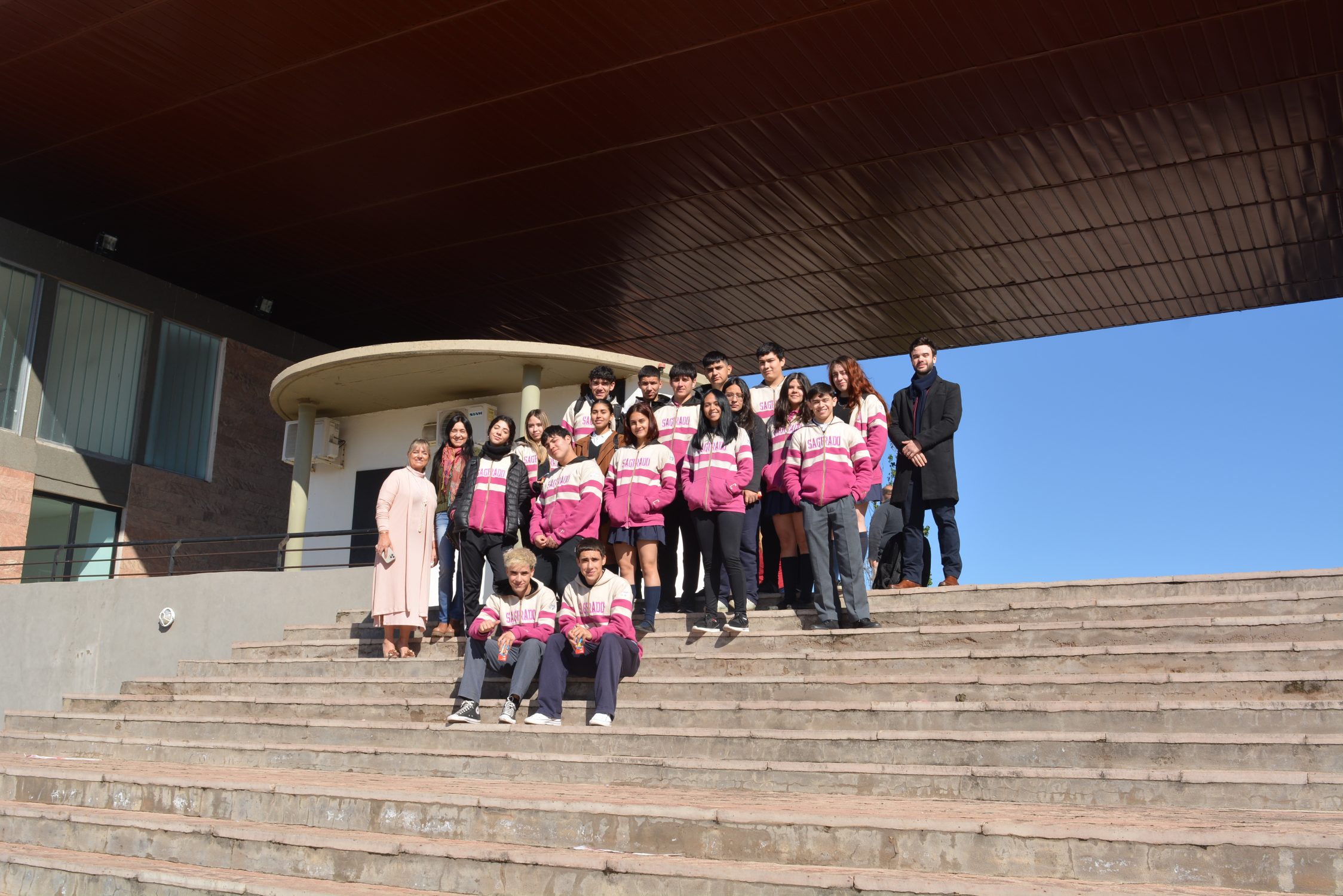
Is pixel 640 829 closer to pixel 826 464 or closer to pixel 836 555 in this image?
pixel 836 555

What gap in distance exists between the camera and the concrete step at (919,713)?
5.91 m

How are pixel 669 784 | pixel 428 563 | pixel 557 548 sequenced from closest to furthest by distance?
pixel 669 784, pixel 557 548, pixel 428 563

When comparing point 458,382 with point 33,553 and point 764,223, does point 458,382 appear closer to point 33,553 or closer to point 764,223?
point 764,223

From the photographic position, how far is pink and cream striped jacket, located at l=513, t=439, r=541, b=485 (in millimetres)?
10172

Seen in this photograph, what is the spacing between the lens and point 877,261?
1684 cm

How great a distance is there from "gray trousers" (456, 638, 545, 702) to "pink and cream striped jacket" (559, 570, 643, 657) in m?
0.26

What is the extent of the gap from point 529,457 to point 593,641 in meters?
2.72

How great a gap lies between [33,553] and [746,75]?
11.3m

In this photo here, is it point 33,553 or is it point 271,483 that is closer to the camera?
point 33,553

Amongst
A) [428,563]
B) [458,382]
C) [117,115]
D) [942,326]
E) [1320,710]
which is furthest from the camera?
[942,326]

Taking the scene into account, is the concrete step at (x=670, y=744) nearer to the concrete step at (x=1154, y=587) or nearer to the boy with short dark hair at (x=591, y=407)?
the concrete step at (x=1154, y=587)

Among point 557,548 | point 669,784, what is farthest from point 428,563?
point 669,784

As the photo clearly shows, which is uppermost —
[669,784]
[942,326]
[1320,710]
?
[942,326]

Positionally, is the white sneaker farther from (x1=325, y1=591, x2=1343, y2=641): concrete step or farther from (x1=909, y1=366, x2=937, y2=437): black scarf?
(x1=909, y1=366, x2=937, y2=437): black scarf
